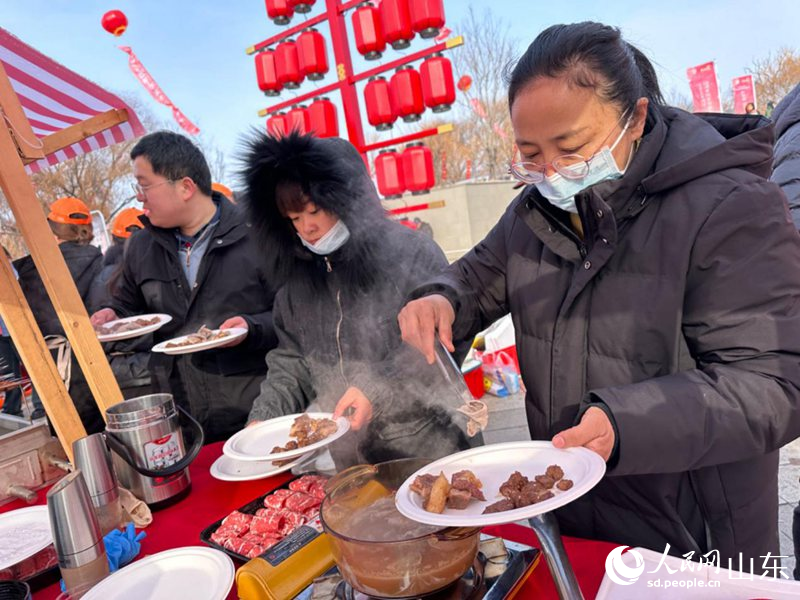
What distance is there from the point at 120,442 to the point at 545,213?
74.0 inches

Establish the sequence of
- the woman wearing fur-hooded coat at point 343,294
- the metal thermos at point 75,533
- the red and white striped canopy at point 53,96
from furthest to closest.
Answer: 1. the red and white striped canopy at point 53,96
2. the woman wearing fur-hooded coat at point 343,294
3. the metal thermos at point 75,533

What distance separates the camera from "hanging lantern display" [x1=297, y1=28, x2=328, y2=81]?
10258mm

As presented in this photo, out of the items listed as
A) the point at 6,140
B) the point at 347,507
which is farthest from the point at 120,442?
the point at 6,140

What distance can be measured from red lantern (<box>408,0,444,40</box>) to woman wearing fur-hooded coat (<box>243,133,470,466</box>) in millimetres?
7080

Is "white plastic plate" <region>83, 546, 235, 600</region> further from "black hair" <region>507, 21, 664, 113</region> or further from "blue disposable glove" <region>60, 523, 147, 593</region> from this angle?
"black hair" <region>507, 21, 664, 113</region>

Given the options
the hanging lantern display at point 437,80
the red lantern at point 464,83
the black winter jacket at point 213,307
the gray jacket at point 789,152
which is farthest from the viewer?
the red lantern at point 464,83

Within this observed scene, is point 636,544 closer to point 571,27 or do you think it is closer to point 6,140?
Result: point 571,27

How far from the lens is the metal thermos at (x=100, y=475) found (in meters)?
1.79

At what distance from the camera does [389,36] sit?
919cm

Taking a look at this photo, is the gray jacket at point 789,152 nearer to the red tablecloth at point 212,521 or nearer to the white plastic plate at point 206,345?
the red tablecloth at point 212,521

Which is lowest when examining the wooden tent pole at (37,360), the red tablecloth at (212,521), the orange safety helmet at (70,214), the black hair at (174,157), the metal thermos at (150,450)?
the red tablecloth at (212,521)

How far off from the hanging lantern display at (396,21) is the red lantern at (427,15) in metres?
0.11

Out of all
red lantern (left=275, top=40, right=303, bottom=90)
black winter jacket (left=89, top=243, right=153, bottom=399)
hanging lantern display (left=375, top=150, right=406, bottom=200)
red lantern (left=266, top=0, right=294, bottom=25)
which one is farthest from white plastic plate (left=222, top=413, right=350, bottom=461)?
red lantern (left=266, top=0, right=294, bottom=25)

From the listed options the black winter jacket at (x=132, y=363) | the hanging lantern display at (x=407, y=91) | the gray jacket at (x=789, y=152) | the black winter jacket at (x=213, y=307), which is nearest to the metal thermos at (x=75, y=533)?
the black winter jacket at (x=213, y=307)
